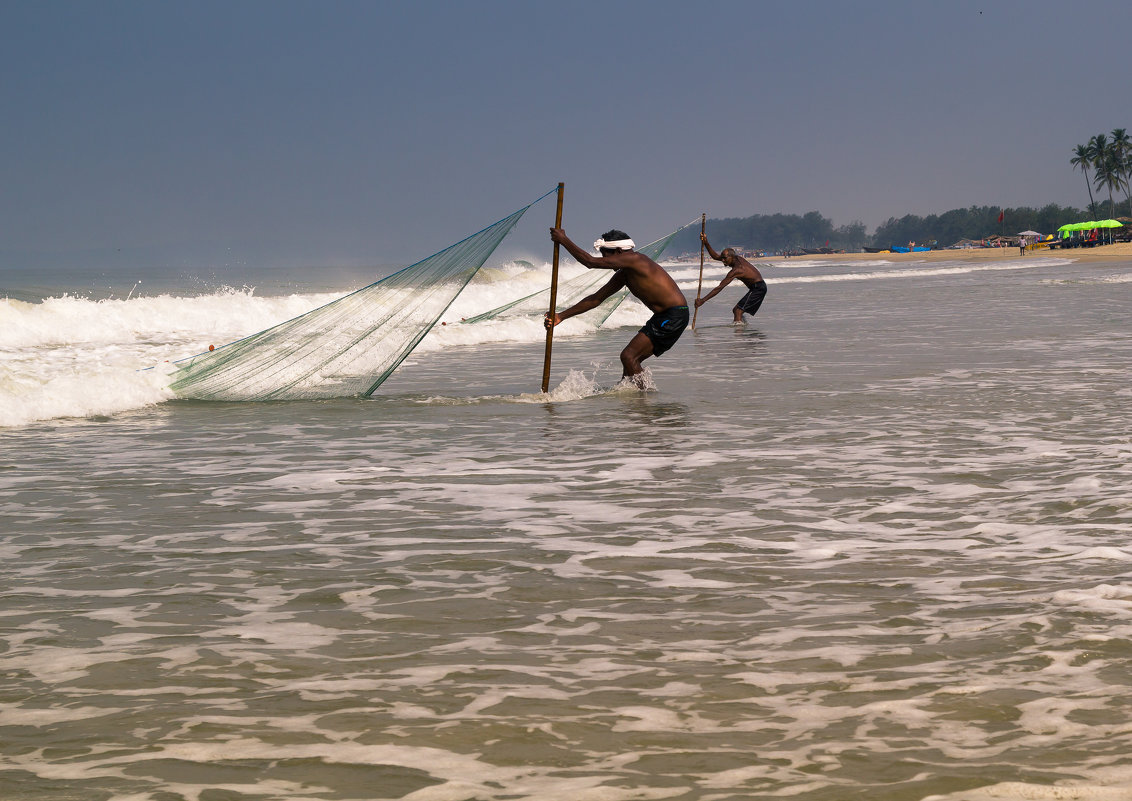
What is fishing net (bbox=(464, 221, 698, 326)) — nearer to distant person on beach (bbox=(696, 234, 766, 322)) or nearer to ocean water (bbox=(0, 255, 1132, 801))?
distant person on beach (bbox=(696, 234, 766, 322))

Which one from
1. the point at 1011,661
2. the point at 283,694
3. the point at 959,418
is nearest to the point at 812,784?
the point at 1011,661

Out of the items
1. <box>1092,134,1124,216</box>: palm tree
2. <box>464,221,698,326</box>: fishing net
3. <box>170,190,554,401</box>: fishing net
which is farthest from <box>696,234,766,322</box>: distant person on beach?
<box>1092,134,1124,216</box>: palm tree

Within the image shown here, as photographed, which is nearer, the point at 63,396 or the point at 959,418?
the point at 959,418

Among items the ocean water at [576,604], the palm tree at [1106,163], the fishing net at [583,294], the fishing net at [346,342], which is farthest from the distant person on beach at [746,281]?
the palm tree at [1106,163]

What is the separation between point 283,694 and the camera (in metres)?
3.24

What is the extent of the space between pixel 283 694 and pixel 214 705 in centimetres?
19

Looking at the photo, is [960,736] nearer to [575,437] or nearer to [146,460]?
[575,437]

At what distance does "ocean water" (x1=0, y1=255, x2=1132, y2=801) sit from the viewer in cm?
276

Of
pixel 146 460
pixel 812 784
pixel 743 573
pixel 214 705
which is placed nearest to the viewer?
pixel 812 784

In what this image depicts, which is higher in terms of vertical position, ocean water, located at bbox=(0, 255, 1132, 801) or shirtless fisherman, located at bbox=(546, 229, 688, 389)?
shirtless fisherman, located at bbox=(546, 229, 688, 389)

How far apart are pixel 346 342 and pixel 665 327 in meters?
2.98

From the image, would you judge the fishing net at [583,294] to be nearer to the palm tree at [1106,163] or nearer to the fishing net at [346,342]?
the fishing net at [346,342]

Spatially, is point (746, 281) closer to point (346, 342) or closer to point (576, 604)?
point (346, 342)

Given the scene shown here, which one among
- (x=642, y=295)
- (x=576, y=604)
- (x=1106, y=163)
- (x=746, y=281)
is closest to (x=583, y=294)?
(x=746, y=281)
